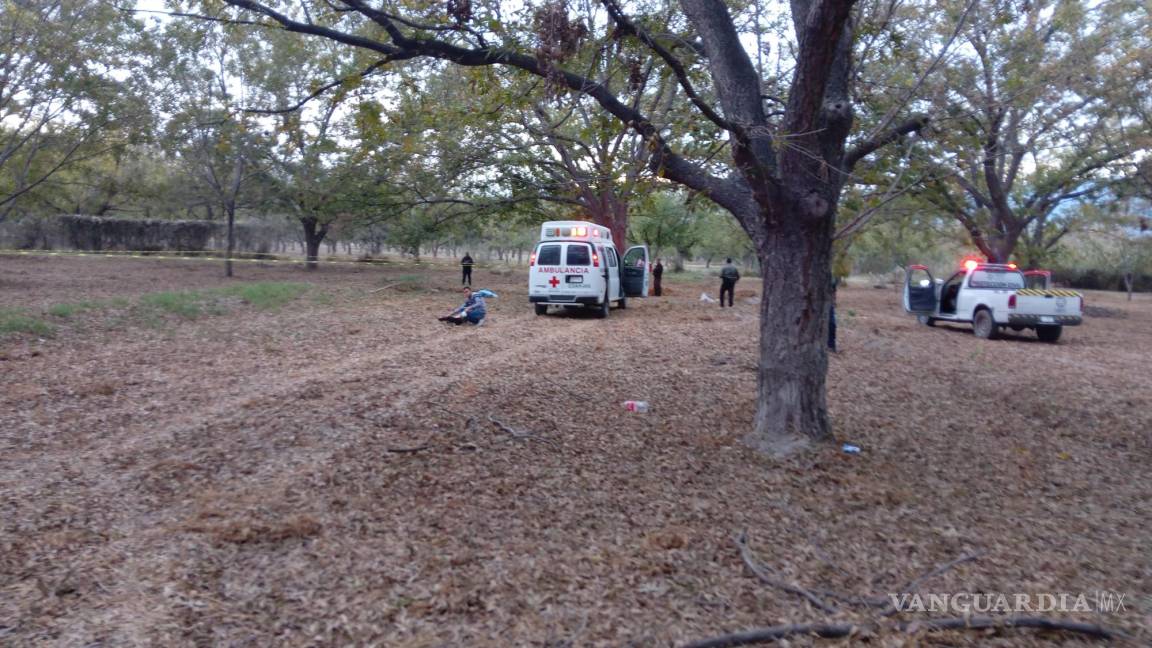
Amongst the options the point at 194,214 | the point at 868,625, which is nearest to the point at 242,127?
the point at 868,625

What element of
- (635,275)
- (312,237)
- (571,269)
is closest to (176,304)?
(571,269)

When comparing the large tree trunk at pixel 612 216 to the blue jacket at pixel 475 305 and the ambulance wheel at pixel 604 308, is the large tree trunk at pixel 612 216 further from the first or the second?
the blue jacket at pixel 475 305

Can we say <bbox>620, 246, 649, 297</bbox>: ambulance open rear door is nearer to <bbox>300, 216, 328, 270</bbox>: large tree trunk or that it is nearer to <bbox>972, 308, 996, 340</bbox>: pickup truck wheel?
<bbox>972, 308, 996, 340</bbox>: pickup truck wheel

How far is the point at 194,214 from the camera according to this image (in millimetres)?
40969

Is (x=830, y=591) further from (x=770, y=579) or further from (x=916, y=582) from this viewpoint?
(x=916, y=582)

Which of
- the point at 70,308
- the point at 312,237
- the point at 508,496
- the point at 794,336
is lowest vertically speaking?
the point at 508,496

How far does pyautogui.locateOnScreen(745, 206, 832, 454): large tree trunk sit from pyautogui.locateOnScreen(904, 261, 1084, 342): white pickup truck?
40.6 feet

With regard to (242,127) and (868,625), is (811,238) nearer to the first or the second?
(868,625)

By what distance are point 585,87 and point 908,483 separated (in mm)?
4372

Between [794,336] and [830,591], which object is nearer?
[830,591]

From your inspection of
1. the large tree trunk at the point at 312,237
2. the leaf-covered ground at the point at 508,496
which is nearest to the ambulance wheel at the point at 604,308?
the leaf-covered ground at the point at 508,496

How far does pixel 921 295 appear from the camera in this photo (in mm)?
19625

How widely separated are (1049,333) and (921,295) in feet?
10.2

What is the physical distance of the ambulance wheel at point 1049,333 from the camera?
56.4 feet
